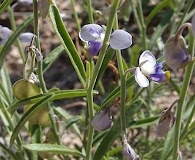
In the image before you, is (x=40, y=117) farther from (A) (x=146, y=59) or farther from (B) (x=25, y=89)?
(A) (x=146, y=59)

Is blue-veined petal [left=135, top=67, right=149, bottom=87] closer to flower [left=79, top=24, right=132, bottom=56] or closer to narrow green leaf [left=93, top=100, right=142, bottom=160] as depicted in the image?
flower [left=79, top=24, right=132, bottom=56]

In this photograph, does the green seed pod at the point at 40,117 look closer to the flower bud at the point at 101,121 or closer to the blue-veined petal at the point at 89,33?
the flower bud at the point at 101,121

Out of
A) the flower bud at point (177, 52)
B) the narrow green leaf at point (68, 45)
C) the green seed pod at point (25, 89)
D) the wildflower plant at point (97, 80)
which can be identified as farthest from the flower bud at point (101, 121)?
the flower bud at point (177, 52)

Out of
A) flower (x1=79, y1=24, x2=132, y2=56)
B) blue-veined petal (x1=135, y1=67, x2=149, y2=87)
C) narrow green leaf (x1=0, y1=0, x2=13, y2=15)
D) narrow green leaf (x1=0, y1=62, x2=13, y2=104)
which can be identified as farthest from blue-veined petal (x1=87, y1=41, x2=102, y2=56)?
narrow green leaf (x1=0, y1=62, x2=13, y2=104)

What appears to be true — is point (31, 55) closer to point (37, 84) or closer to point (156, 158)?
point (37, 84)

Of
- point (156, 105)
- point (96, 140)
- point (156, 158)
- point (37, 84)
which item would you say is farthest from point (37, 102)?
point (156, 105)

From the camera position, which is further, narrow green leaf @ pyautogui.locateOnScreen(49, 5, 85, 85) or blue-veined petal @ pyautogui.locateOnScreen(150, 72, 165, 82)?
narrow green leaf @ pyautogui.locateOnScreen(49, 5, 85, 85)

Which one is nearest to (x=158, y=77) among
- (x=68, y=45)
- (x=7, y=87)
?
(x=68, y=45)
